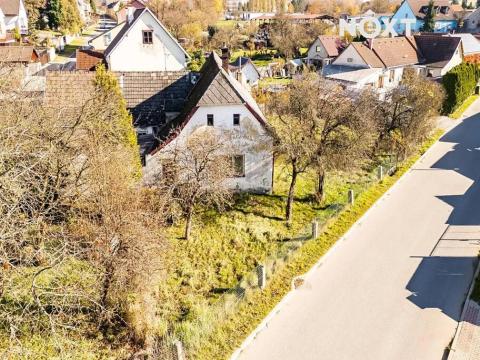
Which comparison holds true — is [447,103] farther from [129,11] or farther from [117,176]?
[117,176]

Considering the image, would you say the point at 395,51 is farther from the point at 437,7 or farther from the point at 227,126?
the point at 437,7

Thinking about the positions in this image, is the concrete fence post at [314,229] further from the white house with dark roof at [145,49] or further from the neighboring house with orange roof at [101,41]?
the neighboring house with orange roof at [101,41]

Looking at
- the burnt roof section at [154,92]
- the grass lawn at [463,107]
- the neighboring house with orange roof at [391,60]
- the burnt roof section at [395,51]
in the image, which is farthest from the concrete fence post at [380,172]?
the burnt roof section at [395,51]

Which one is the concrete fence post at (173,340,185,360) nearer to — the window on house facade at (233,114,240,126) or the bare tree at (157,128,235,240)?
the bare tree at (157,128,235,240)

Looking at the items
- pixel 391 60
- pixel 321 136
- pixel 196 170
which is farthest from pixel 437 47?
pixel 196 170

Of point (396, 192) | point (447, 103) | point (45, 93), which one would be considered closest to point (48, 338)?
point (45, 93)

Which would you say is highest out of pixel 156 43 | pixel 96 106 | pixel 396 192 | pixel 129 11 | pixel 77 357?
pixel 129 11

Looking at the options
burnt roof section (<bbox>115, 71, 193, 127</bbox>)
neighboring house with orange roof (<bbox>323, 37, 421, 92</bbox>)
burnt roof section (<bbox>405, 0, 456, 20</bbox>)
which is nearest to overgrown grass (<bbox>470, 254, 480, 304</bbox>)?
burnt roof section (<bbox>115, 71, 193, 127</bbox>)
